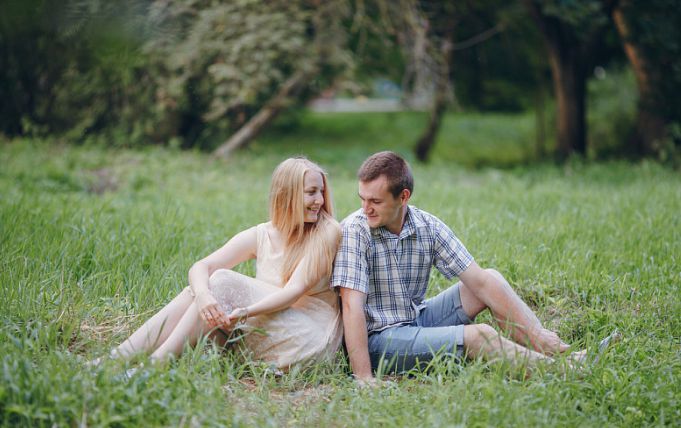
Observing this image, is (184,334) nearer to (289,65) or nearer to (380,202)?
(380,202)

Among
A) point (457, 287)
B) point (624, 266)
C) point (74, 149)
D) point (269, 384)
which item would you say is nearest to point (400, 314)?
point (457, 287)

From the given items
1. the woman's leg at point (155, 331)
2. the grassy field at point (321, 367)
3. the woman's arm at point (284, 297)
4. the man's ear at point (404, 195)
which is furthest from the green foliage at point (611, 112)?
the woman's leg at point (155, 331)

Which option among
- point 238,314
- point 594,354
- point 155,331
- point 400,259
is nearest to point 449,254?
point 400,259

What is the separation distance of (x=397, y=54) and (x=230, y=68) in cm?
716

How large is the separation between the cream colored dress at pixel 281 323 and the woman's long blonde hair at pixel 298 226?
9 centimetres

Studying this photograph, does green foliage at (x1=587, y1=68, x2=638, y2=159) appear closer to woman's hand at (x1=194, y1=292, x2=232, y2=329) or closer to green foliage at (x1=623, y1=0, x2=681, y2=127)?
green foliage at (x1=623, y1=0, x2=681, y2=127)

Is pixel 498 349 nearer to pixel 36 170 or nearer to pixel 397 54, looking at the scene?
pixel 36 170

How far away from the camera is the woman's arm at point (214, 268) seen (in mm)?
3346

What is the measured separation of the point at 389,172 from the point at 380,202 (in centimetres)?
17

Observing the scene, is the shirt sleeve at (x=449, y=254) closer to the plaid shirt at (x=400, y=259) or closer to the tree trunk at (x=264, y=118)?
the plaid shirt at (x=400, y=259)

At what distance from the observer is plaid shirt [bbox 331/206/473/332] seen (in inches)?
146

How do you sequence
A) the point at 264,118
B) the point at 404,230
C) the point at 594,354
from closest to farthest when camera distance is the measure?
the point at 594,354
the point at 404,230
the point at 264,118

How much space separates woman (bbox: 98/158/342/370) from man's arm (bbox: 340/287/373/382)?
155mm

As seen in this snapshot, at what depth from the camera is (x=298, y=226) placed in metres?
3.69
